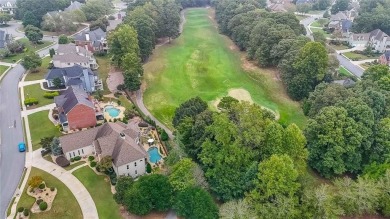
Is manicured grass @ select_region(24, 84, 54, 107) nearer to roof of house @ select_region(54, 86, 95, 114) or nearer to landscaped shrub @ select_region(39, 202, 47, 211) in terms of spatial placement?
roof of house @ select_region(54, 86, 95, 114)

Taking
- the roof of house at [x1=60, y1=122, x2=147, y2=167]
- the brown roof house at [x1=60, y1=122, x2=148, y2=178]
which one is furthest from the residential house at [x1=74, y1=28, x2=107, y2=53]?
the roof of house at [x1=60, y1=122, x2=147, y2=167]

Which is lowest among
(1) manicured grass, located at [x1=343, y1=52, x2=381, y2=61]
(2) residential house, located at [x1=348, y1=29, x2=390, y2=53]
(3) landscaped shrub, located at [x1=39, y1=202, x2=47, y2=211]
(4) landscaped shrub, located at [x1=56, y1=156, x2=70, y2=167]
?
(4) landscaped shrub, located at [x1=56, y1=156, x2=70, y2=167]

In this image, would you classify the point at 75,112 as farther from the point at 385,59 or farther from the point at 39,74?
the point at 385,59

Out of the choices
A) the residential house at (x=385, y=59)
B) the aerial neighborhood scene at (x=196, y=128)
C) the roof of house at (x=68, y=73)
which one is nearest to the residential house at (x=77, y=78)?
the roof of house at (x=68, y=73)

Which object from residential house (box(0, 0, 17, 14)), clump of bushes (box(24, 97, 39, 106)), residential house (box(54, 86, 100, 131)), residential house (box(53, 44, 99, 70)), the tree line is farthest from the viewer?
residential house (box(0, 0, 17, 14))

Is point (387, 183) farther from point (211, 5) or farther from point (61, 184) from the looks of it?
point (211, 5)

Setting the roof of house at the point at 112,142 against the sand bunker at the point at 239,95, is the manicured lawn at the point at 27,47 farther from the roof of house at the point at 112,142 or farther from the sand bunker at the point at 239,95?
the sand bunker at the point at 239,95
